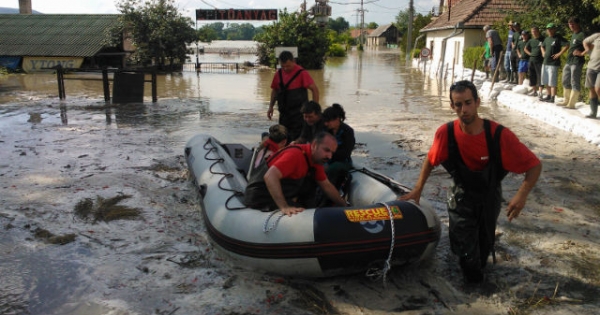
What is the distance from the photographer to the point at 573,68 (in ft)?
32.6

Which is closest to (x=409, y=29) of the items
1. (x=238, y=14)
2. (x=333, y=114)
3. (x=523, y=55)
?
(x=238, y=14)

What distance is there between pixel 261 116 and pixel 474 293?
9.51 m

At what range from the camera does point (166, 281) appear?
4184 mm

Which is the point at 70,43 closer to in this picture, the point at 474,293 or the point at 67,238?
the point at 67,238

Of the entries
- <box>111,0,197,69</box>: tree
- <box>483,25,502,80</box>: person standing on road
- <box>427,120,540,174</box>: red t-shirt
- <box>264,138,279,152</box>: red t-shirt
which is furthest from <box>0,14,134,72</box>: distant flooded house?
<box>427,120,540,174</box>: red t-shirt

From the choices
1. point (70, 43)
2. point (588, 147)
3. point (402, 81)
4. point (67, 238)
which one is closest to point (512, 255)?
point (67, 238)

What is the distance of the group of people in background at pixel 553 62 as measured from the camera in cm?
907

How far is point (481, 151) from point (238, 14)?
109ft

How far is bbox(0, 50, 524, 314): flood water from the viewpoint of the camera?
14.1ft

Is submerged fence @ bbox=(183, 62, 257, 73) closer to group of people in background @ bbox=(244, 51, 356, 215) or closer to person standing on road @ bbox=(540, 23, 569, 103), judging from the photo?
person standing on road @ bbox=(540, 23, 569, 103)

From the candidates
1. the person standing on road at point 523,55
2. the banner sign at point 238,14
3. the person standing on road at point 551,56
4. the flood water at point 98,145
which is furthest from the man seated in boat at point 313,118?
the banner sign at point 238,14

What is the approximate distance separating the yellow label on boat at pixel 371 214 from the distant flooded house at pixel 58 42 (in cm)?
2797

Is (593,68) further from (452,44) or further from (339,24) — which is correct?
(339,24)

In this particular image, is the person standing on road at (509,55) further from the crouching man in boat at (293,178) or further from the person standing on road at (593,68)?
the crouching man in boat at (293,178)
